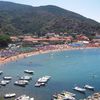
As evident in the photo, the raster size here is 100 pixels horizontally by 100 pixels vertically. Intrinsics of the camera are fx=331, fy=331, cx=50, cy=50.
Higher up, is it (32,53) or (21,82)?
(21,82)

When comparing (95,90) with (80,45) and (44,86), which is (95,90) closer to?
(44,86)

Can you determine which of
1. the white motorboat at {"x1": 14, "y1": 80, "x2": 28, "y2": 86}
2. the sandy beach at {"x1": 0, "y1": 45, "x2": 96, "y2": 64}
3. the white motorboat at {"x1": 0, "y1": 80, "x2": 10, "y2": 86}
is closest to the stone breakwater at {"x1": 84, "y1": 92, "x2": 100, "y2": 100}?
the white motorboat at {"x1": 14, "y1": 80, "x2": 28, "y2": 86}

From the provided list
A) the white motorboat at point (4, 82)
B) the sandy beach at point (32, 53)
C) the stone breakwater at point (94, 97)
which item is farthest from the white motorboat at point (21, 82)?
the sandy beach at point (32, 53)

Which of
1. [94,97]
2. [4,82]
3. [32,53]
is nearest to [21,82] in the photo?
[4,82]

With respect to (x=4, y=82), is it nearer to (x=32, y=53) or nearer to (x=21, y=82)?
(x=21, y=82)

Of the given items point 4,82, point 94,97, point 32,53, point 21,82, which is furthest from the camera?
point 32,53

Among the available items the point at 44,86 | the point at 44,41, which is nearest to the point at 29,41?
the point at 44,41

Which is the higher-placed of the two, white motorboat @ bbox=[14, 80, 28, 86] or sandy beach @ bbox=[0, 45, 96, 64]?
white motorboat @ bbox=[14, 80, 28, 86]

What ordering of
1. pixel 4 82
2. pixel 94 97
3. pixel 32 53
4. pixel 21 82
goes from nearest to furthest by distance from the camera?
pixel 94 97
pixel 21 82
pixel 4 82
pixel 32 53

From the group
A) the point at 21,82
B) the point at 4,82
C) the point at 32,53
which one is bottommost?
the point at 32,53

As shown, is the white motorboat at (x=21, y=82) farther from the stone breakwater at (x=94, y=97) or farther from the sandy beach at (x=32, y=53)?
the sandy beach at (x=32, y=53)

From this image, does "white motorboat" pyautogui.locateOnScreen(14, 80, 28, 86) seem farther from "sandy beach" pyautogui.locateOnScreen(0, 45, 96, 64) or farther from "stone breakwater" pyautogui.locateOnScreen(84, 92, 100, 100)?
"sandy beach" pyautogui.locateOnScreen(0, 45, 96, 64)
